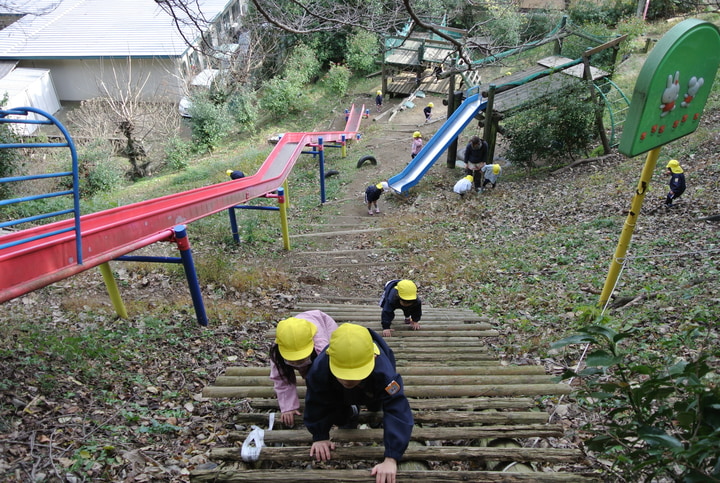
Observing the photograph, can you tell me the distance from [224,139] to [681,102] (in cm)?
2439

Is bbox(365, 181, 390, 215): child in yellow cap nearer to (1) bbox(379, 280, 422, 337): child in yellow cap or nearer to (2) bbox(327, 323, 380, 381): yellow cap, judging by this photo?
(1) bbox(379, 280, 422, 337): child in yellow cap

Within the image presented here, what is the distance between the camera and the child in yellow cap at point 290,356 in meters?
3.05

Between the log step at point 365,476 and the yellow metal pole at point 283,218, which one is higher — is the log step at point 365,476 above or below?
above

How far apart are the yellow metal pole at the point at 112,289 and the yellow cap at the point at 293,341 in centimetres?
345

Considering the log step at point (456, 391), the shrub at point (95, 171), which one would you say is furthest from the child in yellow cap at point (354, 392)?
the shrub at point (95, 171)

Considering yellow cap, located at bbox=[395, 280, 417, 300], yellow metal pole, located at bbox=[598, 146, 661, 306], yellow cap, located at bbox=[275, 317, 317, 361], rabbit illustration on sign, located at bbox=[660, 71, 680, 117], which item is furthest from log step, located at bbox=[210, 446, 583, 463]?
rabbit illustration on sign, located at bbox=[660, 71, 680, 117]

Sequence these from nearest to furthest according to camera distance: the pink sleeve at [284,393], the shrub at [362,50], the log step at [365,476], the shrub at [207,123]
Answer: the log step at [365,476]
the pink sleeve at [284,393]
the shrub at [207,123]
the shrub at [362,50]

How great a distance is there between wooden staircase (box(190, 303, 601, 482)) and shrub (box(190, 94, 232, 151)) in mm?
21741

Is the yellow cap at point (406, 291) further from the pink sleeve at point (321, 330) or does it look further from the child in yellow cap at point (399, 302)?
the pink sleeve at point (321, 330)

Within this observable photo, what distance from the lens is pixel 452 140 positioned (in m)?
14.1

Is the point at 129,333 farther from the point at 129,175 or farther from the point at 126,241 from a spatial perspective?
the point at 129,175

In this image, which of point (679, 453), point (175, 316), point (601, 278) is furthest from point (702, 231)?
point (175, 316)

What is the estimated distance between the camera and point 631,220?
15.4ft

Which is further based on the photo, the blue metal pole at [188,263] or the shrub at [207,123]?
the shrub at [207,123]
